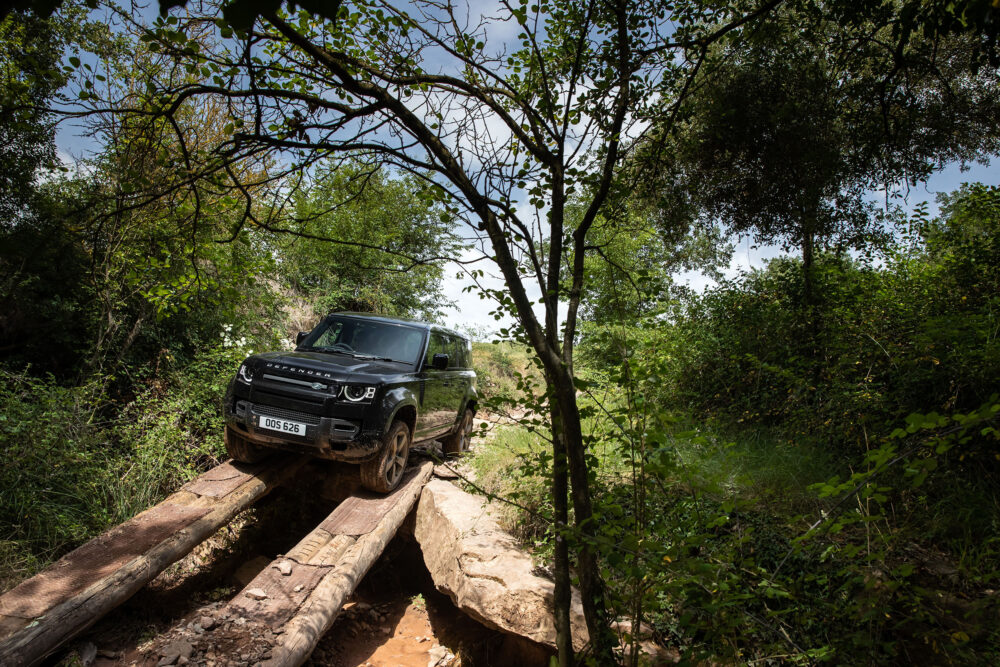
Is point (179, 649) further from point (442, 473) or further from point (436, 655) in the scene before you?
point (442, 473)

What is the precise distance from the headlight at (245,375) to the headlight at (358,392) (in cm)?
102

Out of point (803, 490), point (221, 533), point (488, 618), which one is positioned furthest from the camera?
point (221, 533)

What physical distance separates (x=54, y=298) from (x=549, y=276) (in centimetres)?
754

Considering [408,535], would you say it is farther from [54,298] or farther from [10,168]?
[10,168]

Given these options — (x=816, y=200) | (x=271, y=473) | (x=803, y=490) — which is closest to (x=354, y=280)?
(x=271, y=473)

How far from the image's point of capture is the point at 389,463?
5.11 m

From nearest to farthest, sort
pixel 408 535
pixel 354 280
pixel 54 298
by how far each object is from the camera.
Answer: pixel 408 535, pixel 54 298, pixel 354 280

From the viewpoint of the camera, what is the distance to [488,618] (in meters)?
3.57

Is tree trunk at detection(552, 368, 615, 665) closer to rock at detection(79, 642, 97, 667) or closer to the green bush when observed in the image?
rock at detection(79, 642, 97, 667)

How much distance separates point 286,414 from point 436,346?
2207mm

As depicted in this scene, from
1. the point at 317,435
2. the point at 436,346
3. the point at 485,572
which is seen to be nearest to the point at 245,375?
the point at 317,435

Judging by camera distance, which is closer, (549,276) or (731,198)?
(549,276)

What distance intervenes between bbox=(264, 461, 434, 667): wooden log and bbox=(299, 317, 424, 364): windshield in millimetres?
1762

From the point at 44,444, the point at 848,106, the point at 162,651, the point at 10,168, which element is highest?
the point at 848,106
